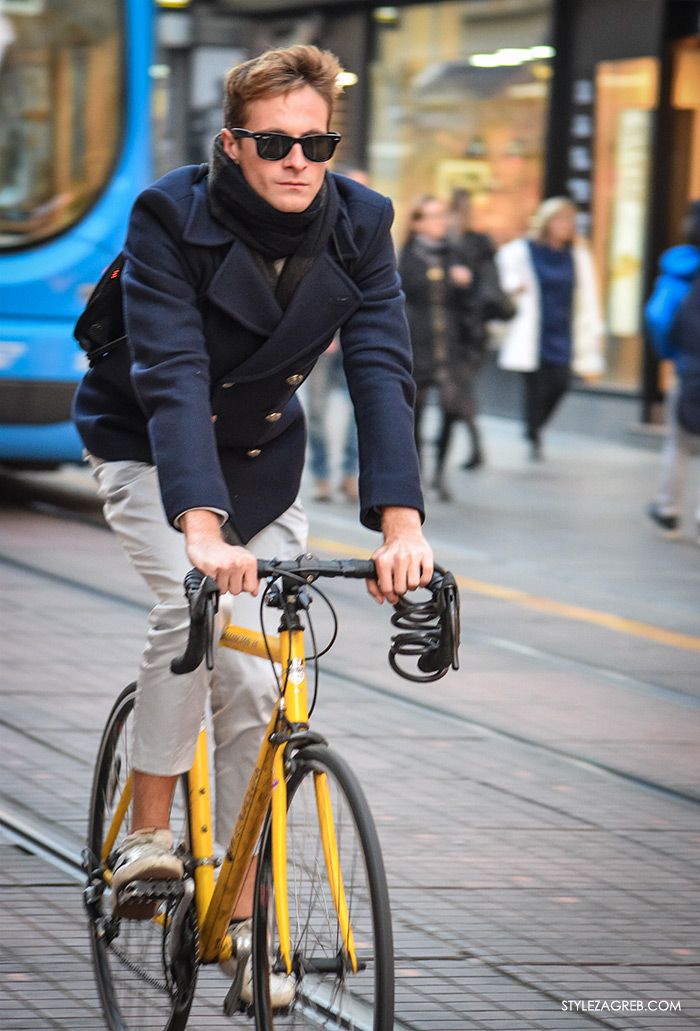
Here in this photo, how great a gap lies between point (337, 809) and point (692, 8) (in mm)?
13290

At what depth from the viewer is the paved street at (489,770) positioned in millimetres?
3793

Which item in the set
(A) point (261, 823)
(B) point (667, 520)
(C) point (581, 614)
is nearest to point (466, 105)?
(B) point (667, 520)

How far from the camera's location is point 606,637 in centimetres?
752

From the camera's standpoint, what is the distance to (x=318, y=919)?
2.86 metres

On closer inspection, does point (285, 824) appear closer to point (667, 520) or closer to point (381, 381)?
Result: point (381, 381)

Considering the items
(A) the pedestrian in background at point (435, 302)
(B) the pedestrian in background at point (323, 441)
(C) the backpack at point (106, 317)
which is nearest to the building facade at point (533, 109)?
(A) the pedestrian in background at point (435, 302)

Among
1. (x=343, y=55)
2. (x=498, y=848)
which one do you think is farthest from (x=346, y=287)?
(x=343, y=55)

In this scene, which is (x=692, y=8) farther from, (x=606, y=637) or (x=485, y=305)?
(x=606, y=637)

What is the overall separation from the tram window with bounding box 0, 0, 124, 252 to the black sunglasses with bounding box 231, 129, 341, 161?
23.6 ft

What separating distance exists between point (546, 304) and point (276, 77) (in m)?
10.9

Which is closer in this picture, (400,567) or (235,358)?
(400,567)

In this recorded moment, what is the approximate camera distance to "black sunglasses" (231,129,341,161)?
3057 mm

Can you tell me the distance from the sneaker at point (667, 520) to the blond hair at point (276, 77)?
24.9ft

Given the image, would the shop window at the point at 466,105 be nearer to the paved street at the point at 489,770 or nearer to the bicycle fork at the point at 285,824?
the paved street at the point at 489,770
